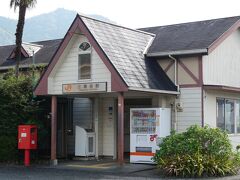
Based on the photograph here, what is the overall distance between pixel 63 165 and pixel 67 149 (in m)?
3.08

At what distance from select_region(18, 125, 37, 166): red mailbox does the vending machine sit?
3.82 m

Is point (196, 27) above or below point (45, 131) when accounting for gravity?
above

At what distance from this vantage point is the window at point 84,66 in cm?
1795

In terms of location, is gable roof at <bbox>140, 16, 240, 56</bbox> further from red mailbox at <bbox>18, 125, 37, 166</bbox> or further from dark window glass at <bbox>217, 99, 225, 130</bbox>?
red mailbox at <bbox>18, 125, 37, 166</bbox>

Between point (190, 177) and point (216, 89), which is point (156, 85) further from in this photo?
point (190, 177)

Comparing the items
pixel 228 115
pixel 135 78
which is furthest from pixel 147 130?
pixel 228 115

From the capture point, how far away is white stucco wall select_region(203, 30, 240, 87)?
18797mm

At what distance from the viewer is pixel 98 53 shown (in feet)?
55.7

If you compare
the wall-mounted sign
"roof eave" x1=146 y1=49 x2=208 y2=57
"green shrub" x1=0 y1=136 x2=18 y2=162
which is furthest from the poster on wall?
"green shrub" x1=0 y1=136 x2=18 y2=162

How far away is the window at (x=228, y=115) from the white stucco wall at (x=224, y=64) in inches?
30.5

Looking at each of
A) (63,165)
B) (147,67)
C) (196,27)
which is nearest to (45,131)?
(63,165)

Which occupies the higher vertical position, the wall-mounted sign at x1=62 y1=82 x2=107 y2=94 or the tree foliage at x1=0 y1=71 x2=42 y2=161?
the wall-mounted sign at x1=62 y1=82 x2=107 y2=94

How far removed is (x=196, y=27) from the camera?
21.0m

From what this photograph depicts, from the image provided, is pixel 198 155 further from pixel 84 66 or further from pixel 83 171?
pixel 84 66
